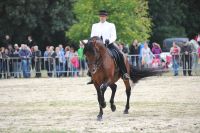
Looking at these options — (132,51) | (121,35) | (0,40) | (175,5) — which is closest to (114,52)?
(132,51)

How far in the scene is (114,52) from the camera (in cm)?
1877

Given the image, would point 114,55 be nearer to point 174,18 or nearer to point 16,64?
point 16,64

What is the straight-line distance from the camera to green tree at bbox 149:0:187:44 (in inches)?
2697

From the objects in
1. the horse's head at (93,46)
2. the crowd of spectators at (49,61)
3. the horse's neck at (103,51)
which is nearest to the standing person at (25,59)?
the crowd of spectators at (49,61)

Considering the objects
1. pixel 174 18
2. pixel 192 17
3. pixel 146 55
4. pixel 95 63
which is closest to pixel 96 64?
pixel 95 63

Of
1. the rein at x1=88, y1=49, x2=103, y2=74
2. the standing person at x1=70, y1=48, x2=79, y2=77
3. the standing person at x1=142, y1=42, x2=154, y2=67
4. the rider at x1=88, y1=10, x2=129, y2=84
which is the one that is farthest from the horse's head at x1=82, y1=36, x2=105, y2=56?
the standing person at x1=70, y1=48, x2=79, y2=77

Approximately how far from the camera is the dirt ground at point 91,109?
1538 centimetres

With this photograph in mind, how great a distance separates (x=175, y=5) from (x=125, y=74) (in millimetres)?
53664

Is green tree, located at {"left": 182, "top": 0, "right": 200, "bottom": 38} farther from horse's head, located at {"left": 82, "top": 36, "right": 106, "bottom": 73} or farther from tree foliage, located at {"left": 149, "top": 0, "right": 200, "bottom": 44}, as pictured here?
horse's head, located at {"left": 82, "top": 36, "right": 106, "bottom": 73}

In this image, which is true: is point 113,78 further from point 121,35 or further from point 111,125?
point 121,35

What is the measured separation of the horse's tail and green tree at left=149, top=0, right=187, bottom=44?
47.0 meters

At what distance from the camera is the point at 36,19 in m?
57.5

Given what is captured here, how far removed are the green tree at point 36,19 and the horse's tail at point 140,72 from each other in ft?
119

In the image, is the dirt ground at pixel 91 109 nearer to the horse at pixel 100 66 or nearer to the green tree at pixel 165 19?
the horse at pixel 100 66
